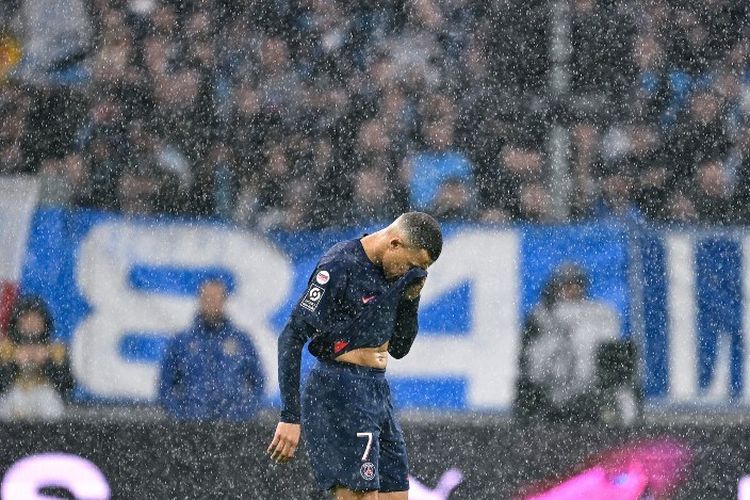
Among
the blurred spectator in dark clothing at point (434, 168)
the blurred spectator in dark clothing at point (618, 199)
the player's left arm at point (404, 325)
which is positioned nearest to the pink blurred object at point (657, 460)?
the blurred spectator in dark clothing at point (618, 199)

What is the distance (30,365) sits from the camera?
6.37 meters

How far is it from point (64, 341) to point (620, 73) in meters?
2.86

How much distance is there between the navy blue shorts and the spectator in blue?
187 centimetres

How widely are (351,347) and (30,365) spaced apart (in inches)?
94.8

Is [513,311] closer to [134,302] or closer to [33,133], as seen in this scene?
[134,302]

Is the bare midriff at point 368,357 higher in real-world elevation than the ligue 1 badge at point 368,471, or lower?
higher

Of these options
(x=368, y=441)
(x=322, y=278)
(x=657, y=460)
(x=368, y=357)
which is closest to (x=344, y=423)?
(x=368, y=441)

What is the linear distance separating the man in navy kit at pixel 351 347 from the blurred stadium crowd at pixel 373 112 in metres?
1.99

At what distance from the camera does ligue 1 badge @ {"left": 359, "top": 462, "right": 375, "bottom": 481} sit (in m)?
4.39

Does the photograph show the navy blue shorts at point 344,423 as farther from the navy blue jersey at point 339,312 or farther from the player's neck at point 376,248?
the player's neck at point 376,248

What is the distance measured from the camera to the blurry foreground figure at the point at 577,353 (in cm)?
642

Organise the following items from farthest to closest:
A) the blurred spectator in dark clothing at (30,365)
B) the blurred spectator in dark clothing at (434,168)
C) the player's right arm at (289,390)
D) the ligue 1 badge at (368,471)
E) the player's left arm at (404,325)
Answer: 1. the blurred spectator in dark clothing at (434,168)
2. the blurred spectator in dark clothing at (30,365)
3. the player's left arm at (404,325)
4. the ligue 1 badge at (368,471)
5. the player's right arm at (289,390)

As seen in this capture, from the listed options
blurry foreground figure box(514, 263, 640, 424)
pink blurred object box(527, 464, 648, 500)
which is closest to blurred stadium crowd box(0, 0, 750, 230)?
blurry foreground figure box(514, 263, 640, 424)

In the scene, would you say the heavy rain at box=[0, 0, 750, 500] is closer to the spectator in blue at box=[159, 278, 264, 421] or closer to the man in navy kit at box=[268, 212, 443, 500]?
the spectator in blue at box=[159, 278, 264, 421]
